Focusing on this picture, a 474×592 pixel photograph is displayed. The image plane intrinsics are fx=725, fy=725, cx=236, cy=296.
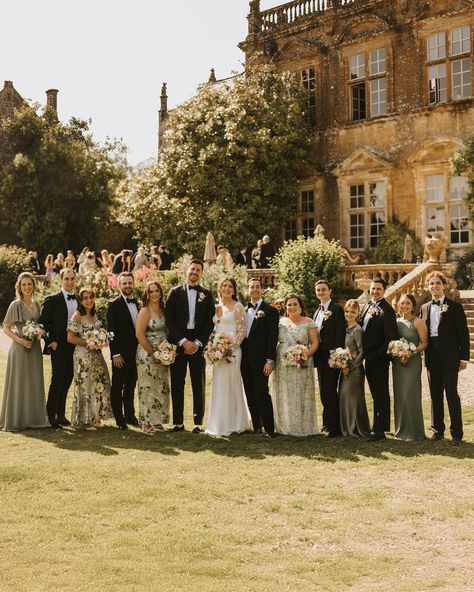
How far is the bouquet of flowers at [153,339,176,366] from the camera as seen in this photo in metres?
8.58

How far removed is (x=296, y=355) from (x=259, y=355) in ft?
1.65

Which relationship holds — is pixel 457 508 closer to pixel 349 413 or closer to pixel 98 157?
pixel 349 413

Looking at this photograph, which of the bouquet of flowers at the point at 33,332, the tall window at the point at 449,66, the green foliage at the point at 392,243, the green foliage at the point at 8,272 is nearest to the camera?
the bouquet of flowers at the point at 33,332

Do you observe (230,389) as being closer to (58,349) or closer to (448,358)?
(58,349)

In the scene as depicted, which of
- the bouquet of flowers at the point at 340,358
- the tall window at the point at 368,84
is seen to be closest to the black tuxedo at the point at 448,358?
the bouquet of flowers at the point at 340,358

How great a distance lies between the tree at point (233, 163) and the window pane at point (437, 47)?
4397 millimetres

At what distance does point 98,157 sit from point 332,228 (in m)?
15.5

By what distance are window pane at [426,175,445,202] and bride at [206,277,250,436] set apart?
14.8 meters

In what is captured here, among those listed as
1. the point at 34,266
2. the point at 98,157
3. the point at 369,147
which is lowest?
the point at 34,266

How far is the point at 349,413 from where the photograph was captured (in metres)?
8.53

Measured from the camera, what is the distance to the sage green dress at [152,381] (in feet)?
29.1

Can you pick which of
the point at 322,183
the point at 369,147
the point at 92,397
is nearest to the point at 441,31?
the point at 369,147

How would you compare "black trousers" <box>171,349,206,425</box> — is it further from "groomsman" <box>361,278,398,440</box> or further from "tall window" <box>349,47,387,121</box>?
"tall window" <box>349,47,387,121</box>

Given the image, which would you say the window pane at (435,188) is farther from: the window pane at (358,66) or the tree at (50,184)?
the tree at (50,184)
